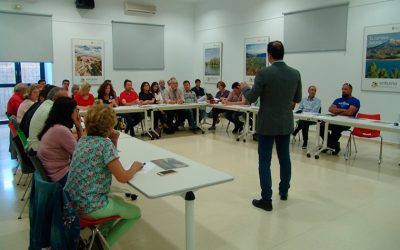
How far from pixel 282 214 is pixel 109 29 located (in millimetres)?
8066

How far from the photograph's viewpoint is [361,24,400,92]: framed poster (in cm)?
618

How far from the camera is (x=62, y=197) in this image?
6.10 feet

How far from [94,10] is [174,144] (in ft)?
17.1

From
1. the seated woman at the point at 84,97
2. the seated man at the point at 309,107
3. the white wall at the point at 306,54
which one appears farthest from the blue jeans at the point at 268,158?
the seated woman at the point at 84,97

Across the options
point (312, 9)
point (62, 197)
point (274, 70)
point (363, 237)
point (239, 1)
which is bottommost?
point (363, 237)

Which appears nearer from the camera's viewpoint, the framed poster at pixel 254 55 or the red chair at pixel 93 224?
the red chair at pixel 93 224

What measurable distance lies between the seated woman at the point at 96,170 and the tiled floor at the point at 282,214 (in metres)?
0.72

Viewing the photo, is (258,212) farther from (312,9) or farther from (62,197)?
(312,9)

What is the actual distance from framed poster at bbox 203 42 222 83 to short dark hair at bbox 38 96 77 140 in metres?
7.95

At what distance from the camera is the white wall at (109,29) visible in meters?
8.84

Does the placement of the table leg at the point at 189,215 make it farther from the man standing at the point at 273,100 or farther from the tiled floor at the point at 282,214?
the man standing at the point at 273,100

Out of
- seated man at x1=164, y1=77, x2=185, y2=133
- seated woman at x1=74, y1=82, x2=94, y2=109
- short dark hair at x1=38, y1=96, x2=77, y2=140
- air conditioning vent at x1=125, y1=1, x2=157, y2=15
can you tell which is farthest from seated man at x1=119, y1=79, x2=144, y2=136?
short dark hair at x1=38, y1=96, x2=77, y2=140

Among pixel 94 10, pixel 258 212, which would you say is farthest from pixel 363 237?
pixel 94 10

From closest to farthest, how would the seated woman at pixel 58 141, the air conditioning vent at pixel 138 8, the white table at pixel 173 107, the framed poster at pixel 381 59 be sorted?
the seated woman at pixel 58 141 → the framed poster at pixel 381 59 → the white table at pixel 173 107 → the air conditioning vent at pixel 138 8
